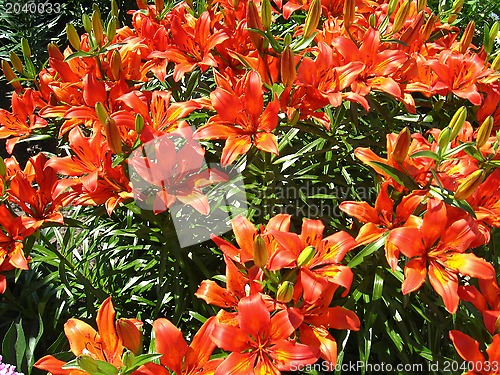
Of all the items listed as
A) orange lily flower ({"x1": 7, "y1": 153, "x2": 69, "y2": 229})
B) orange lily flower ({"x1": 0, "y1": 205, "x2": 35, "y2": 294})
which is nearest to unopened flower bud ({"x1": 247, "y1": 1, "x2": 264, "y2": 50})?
orange lily flower ({"x1": 7, "y1": 153, "x2": 69, "y2": 229})

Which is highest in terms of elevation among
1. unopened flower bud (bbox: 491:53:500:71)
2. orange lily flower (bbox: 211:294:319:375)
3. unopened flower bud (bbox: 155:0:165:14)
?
unopened flower bud (bbox: 155:0:165:14)

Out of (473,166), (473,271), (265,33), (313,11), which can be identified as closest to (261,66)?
(265,33)

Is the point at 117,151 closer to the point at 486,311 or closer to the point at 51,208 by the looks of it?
the point at 51,208

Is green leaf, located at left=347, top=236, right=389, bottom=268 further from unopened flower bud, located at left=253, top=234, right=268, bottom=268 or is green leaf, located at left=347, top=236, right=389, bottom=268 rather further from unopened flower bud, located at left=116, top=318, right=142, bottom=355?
unopened flower bud, located at left=116, top=318, right=142, bottom=355

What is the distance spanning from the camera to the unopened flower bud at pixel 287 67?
1.21m

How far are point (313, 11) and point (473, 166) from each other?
588mm

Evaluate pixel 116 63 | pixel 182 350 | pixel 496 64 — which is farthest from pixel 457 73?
pixel 182 350

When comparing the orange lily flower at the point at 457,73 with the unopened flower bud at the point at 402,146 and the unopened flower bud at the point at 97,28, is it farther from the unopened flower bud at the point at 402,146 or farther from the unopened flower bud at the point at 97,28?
the unopened flower bud at the point at 97,28

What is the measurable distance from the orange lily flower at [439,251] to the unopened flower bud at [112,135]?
65cm

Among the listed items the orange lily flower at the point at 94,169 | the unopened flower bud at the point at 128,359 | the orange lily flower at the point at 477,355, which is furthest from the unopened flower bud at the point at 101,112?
the orange lily flower at the point at 477,355

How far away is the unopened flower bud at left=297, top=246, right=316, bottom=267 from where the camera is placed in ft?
3.43

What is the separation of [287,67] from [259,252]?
479 mm

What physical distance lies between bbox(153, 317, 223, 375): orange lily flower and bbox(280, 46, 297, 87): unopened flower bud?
61 cm

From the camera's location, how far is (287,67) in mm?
1235
